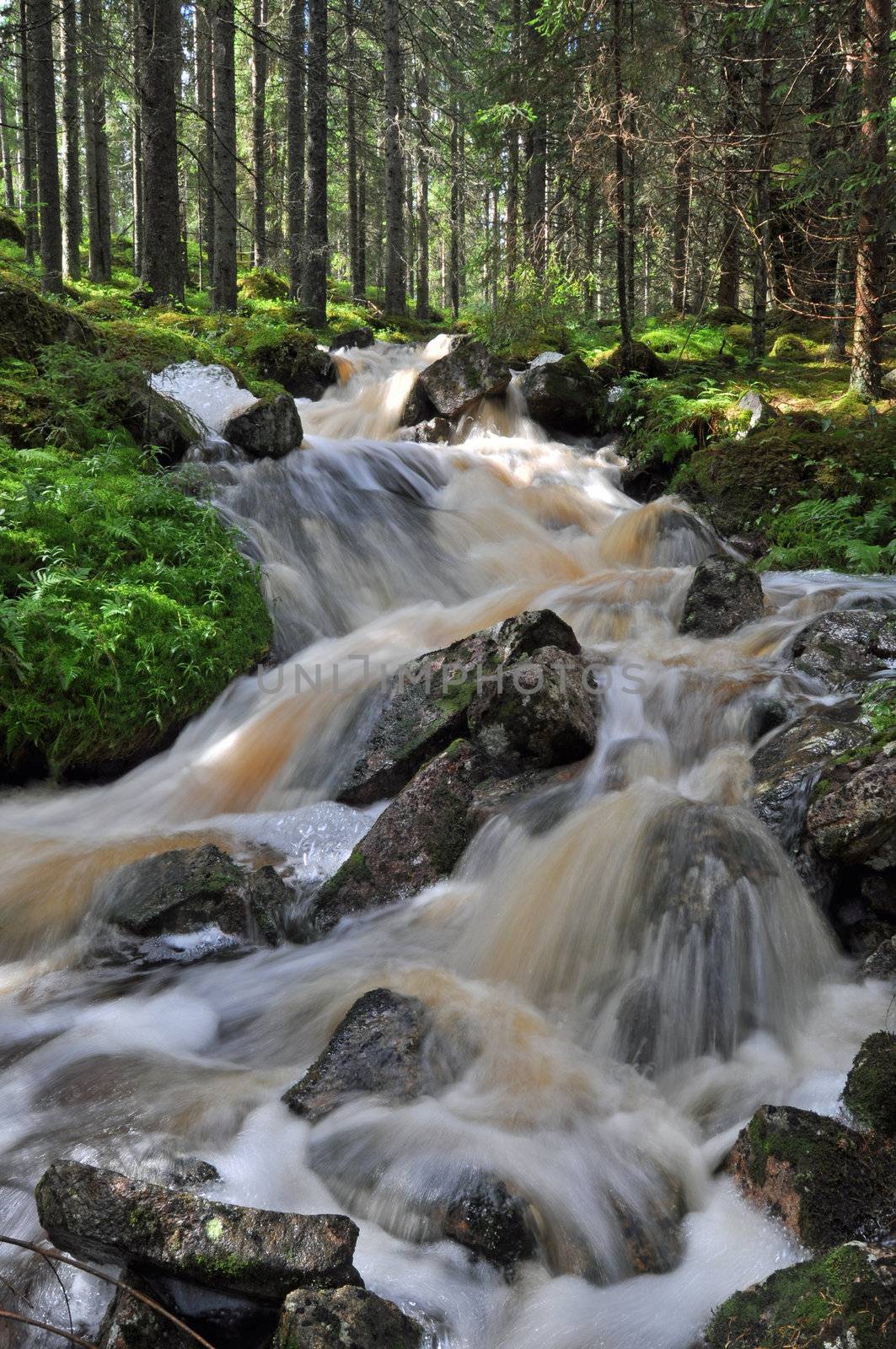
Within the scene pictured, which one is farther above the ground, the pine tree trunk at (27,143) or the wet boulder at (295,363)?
the pine tree trunk at (27,143)

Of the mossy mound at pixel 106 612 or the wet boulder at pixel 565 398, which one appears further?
the wet boulder at pixel 565 398

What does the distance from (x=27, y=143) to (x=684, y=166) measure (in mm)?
14087

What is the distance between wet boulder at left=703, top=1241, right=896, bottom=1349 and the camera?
1.96m

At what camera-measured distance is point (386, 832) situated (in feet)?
16.3

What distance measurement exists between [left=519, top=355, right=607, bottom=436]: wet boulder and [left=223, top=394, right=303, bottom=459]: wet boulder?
14.0 feet

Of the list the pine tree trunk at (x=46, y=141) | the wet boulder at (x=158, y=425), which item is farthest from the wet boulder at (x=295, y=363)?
the pine tree trunk at (x=46, y=141)

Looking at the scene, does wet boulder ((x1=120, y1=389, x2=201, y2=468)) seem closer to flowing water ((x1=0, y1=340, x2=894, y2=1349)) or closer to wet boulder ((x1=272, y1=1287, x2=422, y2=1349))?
flowing water ((x1=0, y1=340, x2=894, y2=1349))

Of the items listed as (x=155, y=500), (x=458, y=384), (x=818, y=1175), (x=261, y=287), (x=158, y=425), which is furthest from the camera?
(x=261, y=287)

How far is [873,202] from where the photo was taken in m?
9.20

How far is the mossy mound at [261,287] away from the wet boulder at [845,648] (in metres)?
17.9

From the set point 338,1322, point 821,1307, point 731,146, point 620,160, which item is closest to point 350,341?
point 620,160

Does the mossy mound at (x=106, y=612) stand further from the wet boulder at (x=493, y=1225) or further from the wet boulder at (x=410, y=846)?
the wet boulder at (x=493, y=1225)

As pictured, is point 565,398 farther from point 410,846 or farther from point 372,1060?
point 372,1060

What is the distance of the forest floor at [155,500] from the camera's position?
5.78m
